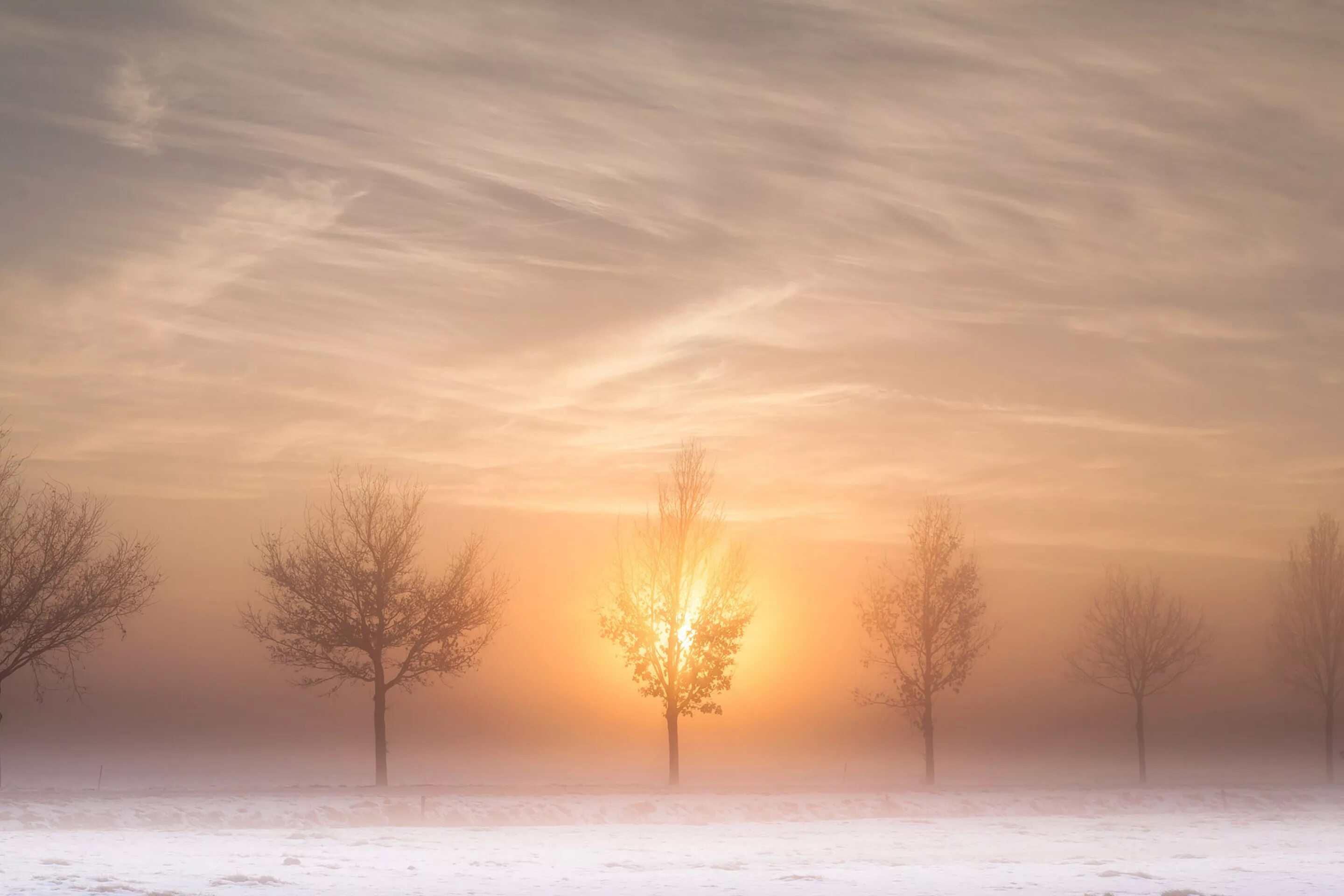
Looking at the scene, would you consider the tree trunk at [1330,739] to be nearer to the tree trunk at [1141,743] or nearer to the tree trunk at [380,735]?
the tree trunk at [1141,743]

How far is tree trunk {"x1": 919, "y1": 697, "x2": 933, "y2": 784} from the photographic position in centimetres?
4491

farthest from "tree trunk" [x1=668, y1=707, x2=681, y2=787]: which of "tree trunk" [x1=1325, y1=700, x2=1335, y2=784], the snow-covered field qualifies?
"tree trunk" [x1=1325, y1=700, x2=1335, y2=784]

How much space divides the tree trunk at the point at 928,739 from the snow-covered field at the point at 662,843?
275cm

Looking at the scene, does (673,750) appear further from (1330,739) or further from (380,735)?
(1330,739)

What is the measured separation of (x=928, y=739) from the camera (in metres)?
46.0

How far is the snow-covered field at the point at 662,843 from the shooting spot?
20.9 metres

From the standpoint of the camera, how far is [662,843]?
28641mm

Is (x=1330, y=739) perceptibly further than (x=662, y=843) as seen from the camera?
Yes

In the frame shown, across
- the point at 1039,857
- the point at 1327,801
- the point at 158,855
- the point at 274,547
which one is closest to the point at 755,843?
the point at 1039,857

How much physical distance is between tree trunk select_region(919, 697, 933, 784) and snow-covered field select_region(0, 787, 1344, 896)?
2751 mm

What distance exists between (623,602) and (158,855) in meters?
22.3

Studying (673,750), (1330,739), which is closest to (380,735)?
(673,750)

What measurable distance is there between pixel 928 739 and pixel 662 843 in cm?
1972

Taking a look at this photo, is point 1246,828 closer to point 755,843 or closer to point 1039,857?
point 1039,857
